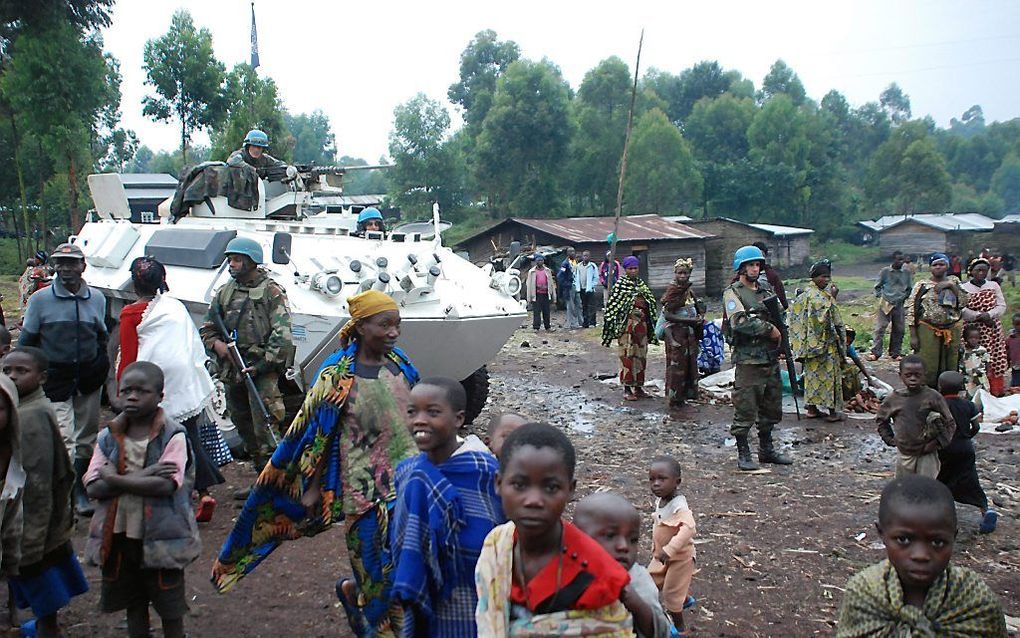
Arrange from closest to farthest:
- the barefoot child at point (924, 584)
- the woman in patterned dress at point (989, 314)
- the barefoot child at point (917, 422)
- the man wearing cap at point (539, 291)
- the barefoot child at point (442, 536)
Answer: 1. the barefoot child at point (924, 584)
2. the barefoot child at point (442, 536)
3. the barefoot child at point (917, 422)
4. the woman in patterned dress at point (989, 314)
5. the man wearing cap at point (539, 291)

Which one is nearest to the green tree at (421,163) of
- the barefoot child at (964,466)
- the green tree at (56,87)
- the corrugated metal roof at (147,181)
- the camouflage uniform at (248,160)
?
the corrugated metal roof at (147,181)

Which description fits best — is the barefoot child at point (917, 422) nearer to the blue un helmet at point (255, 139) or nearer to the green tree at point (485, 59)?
the blue un helmet at point (255, 139)

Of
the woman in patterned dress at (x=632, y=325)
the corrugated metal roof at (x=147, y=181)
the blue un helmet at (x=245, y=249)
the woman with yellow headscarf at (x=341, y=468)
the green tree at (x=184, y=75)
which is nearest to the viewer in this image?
the woman with yellow headscarf at (x=341, y=468)

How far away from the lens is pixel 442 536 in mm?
2799

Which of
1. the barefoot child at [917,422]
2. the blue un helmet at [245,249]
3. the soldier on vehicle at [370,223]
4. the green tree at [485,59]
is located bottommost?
the barefoot child at [917,422]

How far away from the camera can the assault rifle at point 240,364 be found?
21.0 feet

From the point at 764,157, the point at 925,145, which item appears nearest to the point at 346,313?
the point at 764,157

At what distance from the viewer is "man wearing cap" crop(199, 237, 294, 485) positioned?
21.0ft

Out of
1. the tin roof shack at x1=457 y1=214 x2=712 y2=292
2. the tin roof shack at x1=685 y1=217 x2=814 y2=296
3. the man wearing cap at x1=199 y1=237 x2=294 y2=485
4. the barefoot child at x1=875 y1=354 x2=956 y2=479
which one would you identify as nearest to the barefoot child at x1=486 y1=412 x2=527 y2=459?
the barefoot child at x1=875 y1=354 x2=956 y2=479

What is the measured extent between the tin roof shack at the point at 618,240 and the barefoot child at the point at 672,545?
67.2 ft

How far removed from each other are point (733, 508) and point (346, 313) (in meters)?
3.34

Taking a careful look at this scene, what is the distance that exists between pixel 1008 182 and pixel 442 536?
7490 cm

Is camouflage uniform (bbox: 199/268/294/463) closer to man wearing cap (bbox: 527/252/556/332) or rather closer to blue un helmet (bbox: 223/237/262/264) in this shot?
blue un helmet (bbox: 223/237/262/264)

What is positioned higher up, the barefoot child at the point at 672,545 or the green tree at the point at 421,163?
the green tree at the point at 421,163
